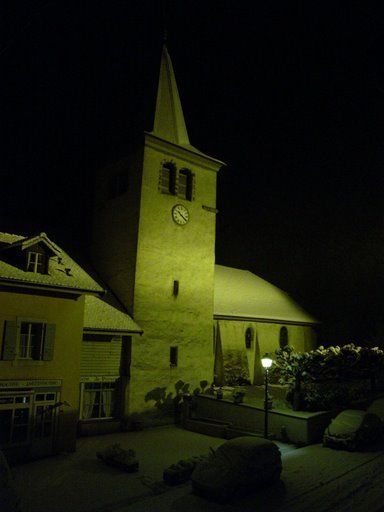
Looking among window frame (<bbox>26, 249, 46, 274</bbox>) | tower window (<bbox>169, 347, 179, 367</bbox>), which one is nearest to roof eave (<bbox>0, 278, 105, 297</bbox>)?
window frame (<bbox>26, 249, 46, 274</bbox>)

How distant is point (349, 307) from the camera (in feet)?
140

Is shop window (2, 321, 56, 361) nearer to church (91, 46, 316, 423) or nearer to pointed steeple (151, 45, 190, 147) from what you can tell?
church (91, 46, 316, 423)

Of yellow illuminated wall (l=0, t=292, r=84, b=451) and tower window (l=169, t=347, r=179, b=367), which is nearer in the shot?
yellow illuminated wall (l=0, t=292, r=84, b=451)

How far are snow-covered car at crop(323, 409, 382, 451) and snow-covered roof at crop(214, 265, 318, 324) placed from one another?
11564 mm

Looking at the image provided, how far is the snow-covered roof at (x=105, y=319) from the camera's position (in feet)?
68.9

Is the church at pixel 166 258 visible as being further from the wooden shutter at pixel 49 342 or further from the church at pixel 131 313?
the wooden shutter at pixel 49 342

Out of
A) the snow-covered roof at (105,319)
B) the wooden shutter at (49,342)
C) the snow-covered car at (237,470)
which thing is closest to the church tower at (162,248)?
the snow-covered roof at (105,319)

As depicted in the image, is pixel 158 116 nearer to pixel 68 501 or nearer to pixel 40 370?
pixel 40 370

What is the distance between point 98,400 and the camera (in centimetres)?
2150

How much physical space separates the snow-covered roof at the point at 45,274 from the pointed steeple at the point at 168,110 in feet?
35.9

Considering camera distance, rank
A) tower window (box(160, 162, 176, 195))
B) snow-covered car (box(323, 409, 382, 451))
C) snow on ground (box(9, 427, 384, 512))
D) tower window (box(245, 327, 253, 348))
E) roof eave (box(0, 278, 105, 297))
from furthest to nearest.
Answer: tower window (box(245, 327, 253, 348))
tower window (box(160, 162, 176, 195))
snow-covered car (box(323, 409, 382, 451))
roof eave (box(0, 278, 105, 297))
snow on ground (box(9, 427, 384, 512))

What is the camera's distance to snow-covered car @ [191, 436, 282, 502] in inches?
485

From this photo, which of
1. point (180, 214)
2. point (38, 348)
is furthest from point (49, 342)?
point (180, 214)

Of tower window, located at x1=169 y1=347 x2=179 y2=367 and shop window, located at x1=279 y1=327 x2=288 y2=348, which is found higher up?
shop window, located at x1=279 y1=327 x2=288 y2=348
